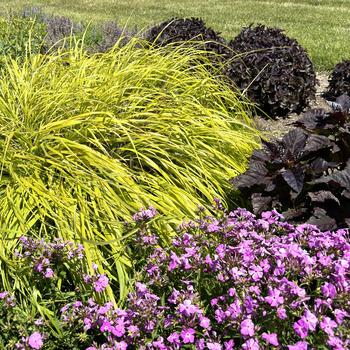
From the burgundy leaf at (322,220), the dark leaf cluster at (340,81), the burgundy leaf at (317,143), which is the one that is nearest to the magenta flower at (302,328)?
the burgundy leaf at (322,220)

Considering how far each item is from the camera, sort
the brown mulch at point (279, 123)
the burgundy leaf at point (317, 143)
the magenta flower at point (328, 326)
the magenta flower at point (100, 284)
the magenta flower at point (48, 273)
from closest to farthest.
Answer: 1. the magenta flower at point (328, 326)
2. the magenta flower at point (100, 284)
3. the magenta flower at point (48, 273)
4. the burgundy leaf at point (317, 143)
5. the brown mulch at point (279, 123)

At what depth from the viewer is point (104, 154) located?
10.8 feet

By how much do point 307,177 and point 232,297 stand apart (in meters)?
1.16

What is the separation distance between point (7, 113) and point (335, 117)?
1.99 m

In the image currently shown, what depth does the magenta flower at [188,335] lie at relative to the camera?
192 cm

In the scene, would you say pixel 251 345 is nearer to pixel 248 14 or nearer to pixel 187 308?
pixel 187 308

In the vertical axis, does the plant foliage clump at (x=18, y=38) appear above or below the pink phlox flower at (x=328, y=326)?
below

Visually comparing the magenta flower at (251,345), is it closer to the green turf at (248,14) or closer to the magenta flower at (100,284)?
the magenta flower at (100,284)

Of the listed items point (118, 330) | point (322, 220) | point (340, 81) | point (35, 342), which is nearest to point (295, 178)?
point (322, 220)

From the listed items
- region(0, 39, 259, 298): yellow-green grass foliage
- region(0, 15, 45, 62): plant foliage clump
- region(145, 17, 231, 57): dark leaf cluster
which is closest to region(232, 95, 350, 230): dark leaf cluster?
region(0, 39, 259, 298): yellow-green grass foliage

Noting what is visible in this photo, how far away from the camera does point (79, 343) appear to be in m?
2.40

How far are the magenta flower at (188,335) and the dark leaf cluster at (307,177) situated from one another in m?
1.17

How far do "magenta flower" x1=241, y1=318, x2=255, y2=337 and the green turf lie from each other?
6.82m

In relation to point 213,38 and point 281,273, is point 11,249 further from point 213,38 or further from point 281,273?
point 213,38
